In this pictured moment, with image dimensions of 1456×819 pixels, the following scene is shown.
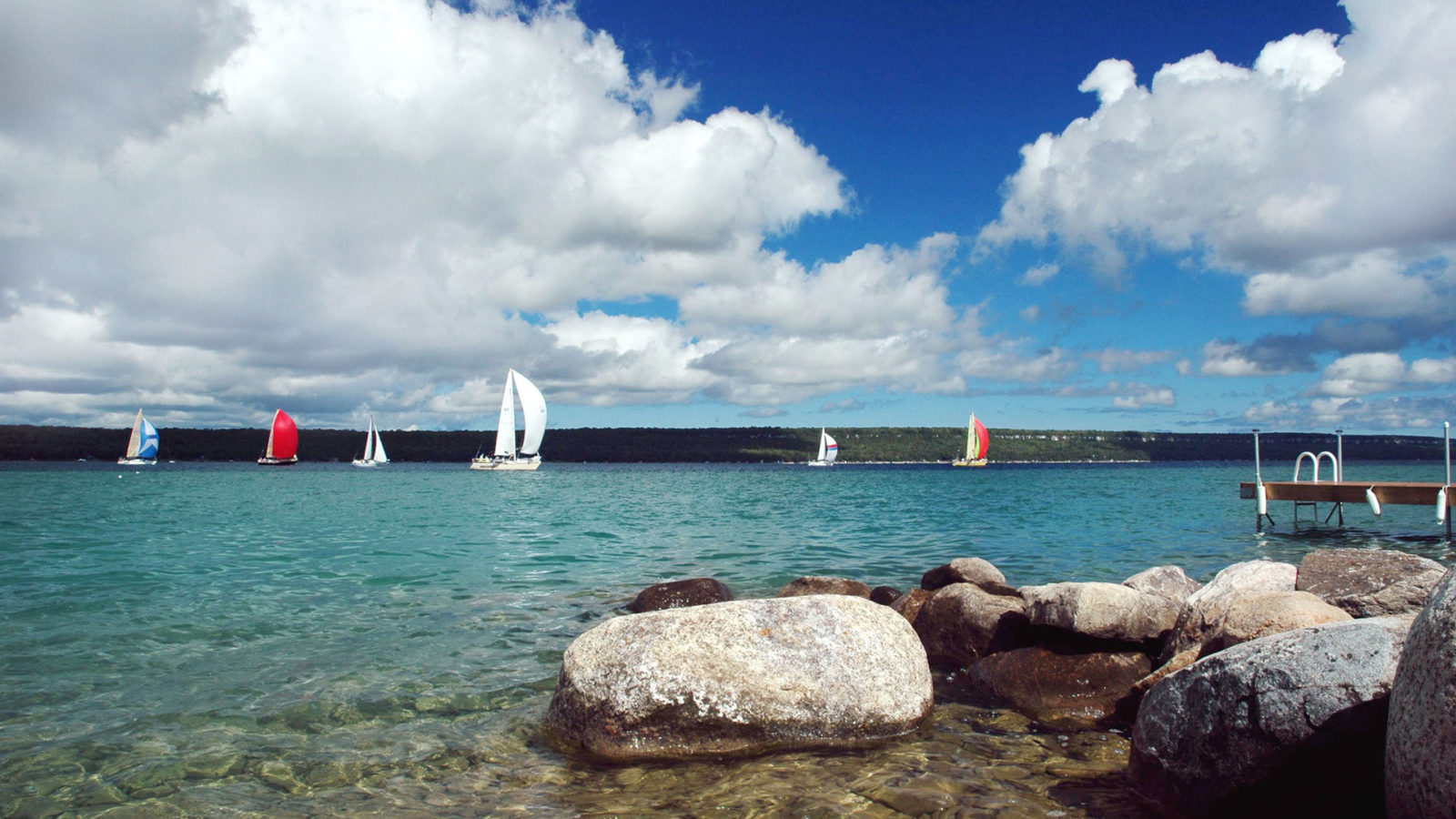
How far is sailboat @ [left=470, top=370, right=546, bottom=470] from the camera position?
90875 mm

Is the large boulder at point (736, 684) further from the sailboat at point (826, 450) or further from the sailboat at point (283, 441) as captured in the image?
the sailboat at point (826, 450)

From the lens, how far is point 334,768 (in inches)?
271

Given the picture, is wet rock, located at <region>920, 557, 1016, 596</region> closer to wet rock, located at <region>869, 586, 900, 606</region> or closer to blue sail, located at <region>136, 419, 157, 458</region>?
wet rock, located at <region>869, 586, 900, 606</region>

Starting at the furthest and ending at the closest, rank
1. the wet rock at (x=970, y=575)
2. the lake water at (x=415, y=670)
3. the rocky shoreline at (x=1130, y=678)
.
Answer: the wet rock at (x=970, y=575) → the lake water at (x=415, y=670) → the rocky shoreline at (x=1130, y=678)

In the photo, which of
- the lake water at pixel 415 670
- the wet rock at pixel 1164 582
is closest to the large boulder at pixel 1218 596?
the lake water at pixel 415 670

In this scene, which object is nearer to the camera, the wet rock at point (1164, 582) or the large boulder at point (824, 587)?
the wet rock at point (1164, 582)

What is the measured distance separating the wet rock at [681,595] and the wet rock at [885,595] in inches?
92.9

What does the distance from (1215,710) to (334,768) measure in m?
6.81

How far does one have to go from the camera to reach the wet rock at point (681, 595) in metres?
12.9

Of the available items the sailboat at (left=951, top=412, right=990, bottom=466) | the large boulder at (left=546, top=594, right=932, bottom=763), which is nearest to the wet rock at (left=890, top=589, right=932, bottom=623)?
the large boulder at (left=546, top=594, right=932, bottom=763)

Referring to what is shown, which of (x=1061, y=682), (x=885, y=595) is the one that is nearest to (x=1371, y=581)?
(x=1061, y=682)

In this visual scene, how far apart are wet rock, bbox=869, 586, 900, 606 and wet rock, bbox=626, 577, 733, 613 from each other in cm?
236

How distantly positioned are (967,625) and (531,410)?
85.3 meters

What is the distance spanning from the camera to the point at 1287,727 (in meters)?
5.12
